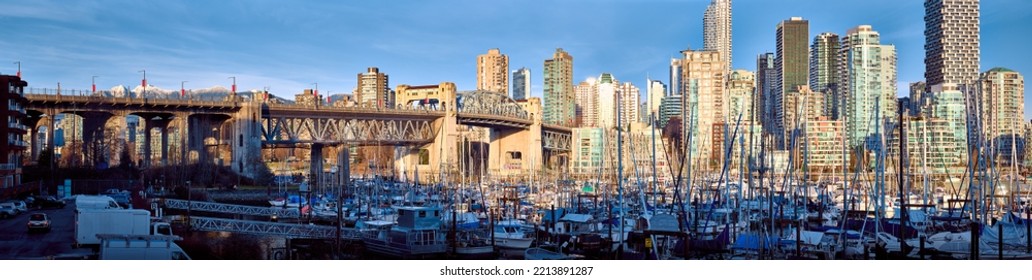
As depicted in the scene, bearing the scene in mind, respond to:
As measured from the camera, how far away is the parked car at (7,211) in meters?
20.8

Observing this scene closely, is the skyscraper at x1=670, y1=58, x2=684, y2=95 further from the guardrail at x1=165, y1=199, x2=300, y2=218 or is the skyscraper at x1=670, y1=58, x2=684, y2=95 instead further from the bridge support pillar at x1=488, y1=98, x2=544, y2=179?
the guardrail at x1=165, y1=199, x2=300, y2=218

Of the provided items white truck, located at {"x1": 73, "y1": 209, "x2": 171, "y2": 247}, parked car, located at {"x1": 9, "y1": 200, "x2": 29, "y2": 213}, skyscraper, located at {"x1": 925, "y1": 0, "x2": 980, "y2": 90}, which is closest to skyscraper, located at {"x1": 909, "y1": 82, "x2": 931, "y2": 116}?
skyscraper, located at {"x1": 925, "y1": 0, "x2": 980, "y2": 90}

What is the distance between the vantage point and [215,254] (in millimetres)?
17906

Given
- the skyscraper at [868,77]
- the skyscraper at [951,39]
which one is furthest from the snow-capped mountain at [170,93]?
the skyscraper at [951,39]

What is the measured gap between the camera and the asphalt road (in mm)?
13344

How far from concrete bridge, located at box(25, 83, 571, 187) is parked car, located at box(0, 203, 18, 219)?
1198 centimetres

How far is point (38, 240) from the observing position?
15.8 m

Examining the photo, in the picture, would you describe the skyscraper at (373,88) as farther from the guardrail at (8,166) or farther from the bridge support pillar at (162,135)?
the guardrail at (8,166)

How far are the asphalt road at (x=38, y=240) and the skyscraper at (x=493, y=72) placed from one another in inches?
2144
